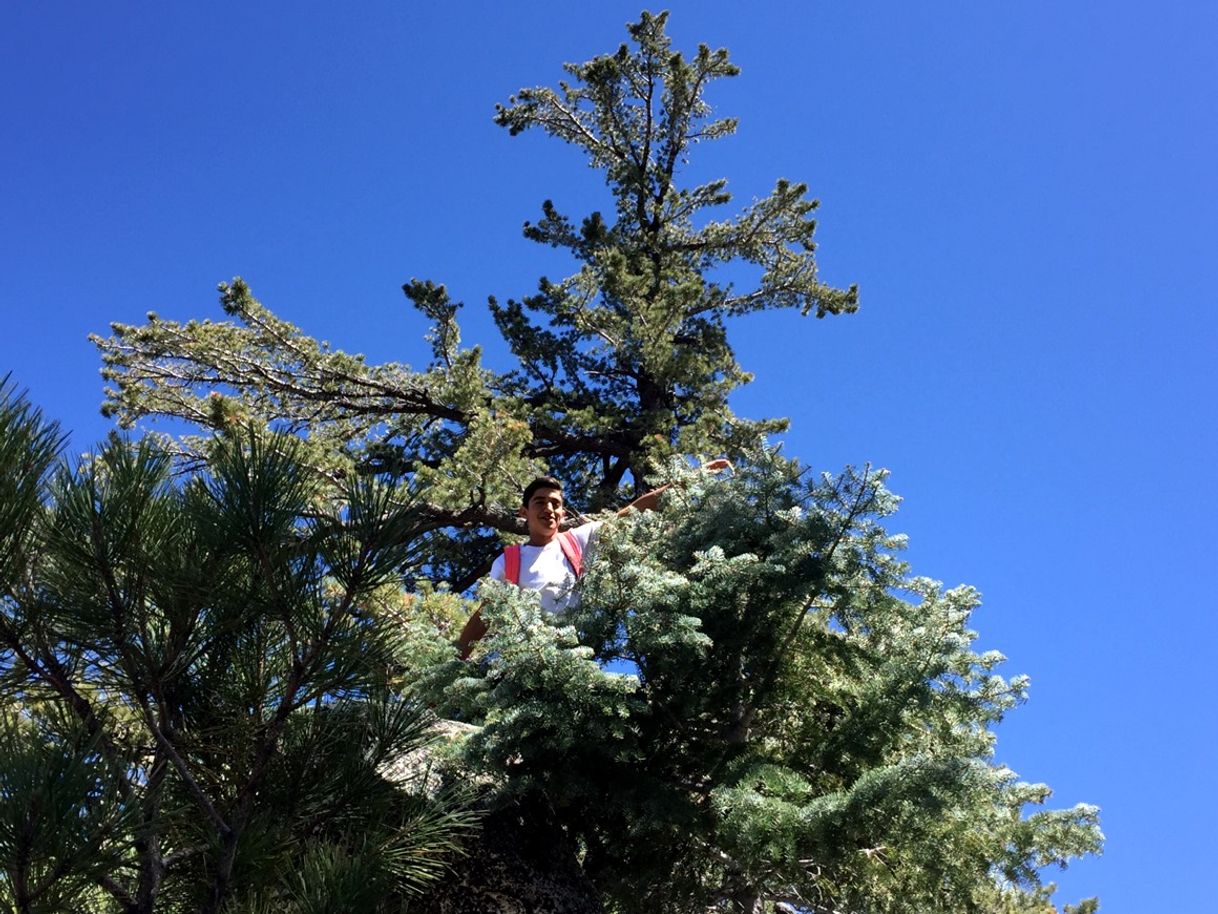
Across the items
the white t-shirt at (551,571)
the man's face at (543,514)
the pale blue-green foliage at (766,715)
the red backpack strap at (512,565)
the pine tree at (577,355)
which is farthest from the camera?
the pine tree at (577,355)

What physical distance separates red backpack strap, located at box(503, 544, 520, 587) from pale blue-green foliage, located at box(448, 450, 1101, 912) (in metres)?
0.49

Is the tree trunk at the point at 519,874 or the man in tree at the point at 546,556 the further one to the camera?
the man in tree at the point at 546,556

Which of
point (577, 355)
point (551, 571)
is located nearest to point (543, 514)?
point (551, 571)

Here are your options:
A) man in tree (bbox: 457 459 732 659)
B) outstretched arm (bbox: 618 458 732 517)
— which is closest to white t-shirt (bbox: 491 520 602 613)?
man in tree (bbox: 457 459 732 659)

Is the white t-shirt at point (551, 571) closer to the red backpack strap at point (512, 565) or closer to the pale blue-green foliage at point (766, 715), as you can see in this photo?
the red backpack strap at point (512, 565)

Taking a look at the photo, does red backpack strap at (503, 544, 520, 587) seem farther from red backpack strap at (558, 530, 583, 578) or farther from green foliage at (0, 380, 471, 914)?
green foliage at (0, 380, 471, 914)

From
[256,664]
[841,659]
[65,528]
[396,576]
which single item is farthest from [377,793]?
[841,659]

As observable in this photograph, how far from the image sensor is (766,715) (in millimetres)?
5270

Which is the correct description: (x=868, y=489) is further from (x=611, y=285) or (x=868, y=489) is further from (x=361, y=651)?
(x=611, y=285)

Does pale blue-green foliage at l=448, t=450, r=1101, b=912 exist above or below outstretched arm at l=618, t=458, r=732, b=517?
below

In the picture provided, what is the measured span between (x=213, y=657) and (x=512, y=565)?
2168 millimetres

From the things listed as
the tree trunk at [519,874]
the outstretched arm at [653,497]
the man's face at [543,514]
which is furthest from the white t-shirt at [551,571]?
the tree trunk at [519,874]

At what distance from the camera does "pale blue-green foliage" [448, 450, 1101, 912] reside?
420cm

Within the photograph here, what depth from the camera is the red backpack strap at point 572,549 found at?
5.66 m
